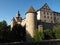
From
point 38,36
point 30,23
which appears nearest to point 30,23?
point 30,23

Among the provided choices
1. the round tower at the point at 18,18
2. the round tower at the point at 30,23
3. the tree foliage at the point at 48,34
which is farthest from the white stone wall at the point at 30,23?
the round tower at the point at 18,18

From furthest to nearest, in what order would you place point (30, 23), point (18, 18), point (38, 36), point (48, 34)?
point (18, 18) → point (30, 23) → point (48, 34) → point (38, 36)

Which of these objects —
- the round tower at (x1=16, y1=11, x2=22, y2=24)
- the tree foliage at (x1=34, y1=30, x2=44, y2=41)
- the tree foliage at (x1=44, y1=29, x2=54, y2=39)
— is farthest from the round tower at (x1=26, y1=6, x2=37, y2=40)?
the round tower at (x1=16, y1=11, x2=22, y2=24)

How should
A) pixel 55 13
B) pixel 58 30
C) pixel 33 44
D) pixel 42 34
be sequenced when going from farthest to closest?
1. pixel 55 13
2. pixel 58 30
3. pixel 42 34
4. pixel 33 44

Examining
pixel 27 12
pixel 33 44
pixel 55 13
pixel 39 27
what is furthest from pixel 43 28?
pixel 55 13

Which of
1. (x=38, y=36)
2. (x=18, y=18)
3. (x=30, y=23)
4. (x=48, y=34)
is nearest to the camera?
(x=38, y=36)

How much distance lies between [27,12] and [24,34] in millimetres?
Answer: 5085

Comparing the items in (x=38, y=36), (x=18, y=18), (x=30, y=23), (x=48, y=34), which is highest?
(x=18, y=18)

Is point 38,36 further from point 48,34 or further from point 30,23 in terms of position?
point 30,23

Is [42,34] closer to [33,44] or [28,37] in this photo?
[28,37]

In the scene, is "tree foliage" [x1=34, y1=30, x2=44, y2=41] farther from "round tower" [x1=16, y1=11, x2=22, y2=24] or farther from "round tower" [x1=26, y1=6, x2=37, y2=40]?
"round tower" [x1=16, y1=11, x2=22, y2=24]

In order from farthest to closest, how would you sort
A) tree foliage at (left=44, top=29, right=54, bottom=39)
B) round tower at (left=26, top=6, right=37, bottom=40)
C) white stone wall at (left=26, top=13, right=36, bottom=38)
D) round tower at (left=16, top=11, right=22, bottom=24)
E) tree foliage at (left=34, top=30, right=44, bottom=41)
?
round tower at (left=16, top=11, right=22, bottom=24)
white stone wall at (left=26, top=13, right=36, bottom=38)
round tower at (left=26, top=6, right=37, bottom=40)
tree foliage at (left=44, top=29, right=54, bottom=39)
tree foliage at (left=34, top=30, right=44, bottom=41)

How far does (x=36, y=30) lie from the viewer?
147 feet

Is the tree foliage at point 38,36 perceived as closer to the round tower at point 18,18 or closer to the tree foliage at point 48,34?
the tree foliage at point 48,34
